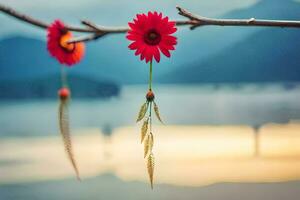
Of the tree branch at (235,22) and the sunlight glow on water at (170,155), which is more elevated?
the tree branch at (235,22)

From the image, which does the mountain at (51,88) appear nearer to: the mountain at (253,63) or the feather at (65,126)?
the feather at (65,126)

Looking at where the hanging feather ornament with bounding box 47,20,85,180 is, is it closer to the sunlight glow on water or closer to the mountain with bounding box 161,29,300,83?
the sunlight glow on water

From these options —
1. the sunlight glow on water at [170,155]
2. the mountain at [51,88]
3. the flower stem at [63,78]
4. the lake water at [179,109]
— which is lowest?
the sunlight glow on water at [170,155]

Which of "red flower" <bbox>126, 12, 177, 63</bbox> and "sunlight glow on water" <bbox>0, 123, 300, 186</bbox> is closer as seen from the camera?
"red flower" <bbox>126, 12, 177, 63</bbox>

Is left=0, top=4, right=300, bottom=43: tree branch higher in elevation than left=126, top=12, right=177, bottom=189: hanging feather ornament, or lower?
higher

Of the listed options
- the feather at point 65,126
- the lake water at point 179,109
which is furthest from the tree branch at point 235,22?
the feather at point 65,126

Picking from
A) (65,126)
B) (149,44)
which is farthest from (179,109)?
(65,126)

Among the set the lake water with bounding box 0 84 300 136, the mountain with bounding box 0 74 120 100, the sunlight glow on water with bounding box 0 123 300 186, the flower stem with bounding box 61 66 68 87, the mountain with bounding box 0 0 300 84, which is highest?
the mountain with bounding box 0 0 300 84

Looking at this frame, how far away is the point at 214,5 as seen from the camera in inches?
68.9

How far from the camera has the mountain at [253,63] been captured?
1.77 m

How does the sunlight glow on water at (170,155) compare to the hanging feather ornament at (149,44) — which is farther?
the sunlight glow on water at (170,155)

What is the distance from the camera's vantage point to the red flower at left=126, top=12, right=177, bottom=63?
1683mm

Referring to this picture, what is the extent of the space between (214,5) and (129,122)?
406mm

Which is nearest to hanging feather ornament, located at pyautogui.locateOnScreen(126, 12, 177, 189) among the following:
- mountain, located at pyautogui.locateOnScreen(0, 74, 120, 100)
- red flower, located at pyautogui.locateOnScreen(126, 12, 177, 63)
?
red flower, located at pyautogui.locateOnScreen(126, 12, 177, 63)
